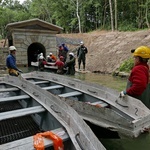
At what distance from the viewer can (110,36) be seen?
58.2 ft

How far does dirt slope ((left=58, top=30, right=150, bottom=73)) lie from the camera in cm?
1236

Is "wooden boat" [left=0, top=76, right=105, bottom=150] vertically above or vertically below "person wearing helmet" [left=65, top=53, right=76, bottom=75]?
below

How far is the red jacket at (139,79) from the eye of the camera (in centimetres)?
282

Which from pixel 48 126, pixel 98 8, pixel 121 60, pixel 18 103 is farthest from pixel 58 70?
pixel 98 8

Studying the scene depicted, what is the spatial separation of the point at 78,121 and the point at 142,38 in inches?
512

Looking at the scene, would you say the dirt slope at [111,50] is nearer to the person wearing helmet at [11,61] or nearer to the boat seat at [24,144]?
the person wearing helmet at [11,61]

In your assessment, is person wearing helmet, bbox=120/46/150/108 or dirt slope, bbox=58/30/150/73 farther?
dirt slope, bbox=58/30/150/73

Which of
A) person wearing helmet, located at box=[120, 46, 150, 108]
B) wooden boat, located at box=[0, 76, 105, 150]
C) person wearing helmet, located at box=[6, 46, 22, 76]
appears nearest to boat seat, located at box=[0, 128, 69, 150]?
wooden boat, located at box=[0, 76, 105, 150]

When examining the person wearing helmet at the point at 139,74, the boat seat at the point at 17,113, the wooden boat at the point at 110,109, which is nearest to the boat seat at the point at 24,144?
the boat seat at the point at 17,113

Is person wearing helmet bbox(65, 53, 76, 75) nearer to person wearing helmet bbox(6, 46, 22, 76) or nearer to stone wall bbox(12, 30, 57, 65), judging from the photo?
person wearing helmet bbox(6, 46, 22, 76)

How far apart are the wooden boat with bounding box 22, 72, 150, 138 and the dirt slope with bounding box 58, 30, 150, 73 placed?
7718 mm

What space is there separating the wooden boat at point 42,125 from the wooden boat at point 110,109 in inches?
20.9

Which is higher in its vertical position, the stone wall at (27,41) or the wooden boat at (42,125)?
the stone wall at (27,41)

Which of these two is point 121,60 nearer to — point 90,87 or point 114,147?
point 90,87
